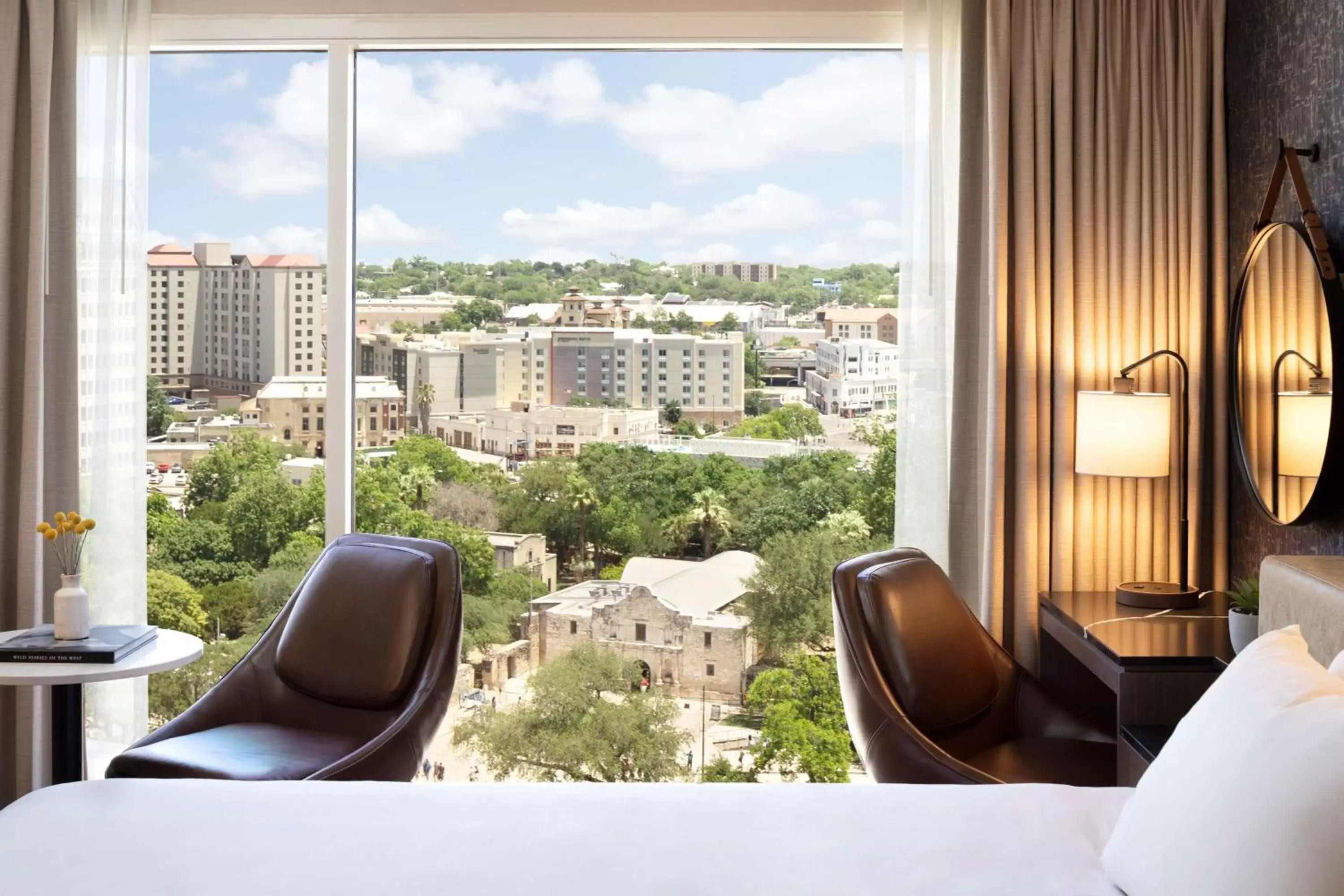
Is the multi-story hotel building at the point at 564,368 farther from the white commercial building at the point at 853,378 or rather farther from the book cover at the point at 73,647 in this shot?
the book cover at the point at 73,647

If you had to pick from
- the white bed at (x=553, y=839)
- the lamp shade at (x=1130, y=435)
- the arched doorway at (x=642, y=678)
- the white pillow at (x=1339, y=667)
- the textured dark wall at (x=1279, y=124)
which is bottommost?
the arched doorway at (x=642, y=678)

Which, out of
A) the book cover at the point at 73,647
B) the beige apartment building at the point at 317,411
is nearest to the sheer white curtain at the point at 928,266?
the beige apartment building at the point at 317,411

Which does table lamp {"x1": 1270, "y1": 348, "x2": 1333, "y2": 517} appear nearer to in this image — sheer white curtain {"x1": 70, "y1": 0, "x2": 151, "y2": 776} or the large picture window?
the large picture window

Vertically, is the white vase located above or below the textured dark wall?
below

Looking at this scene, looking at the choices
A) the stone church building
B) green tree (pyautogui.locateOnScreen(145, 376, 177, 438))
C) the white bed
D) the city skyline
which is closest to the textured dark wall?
the city skyline

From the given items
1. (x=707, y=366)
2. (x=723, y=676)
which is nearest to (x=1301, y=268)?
(x=707, y=366)

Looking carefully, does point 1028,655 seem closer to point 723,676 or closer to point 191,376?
point 723,676

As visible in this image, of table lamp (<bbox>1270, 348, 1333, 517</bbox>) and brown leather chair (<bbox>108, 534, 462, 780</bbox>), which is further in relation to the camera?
brown leather chair (<bbox>108, 534, 462, 780</bbox>)
